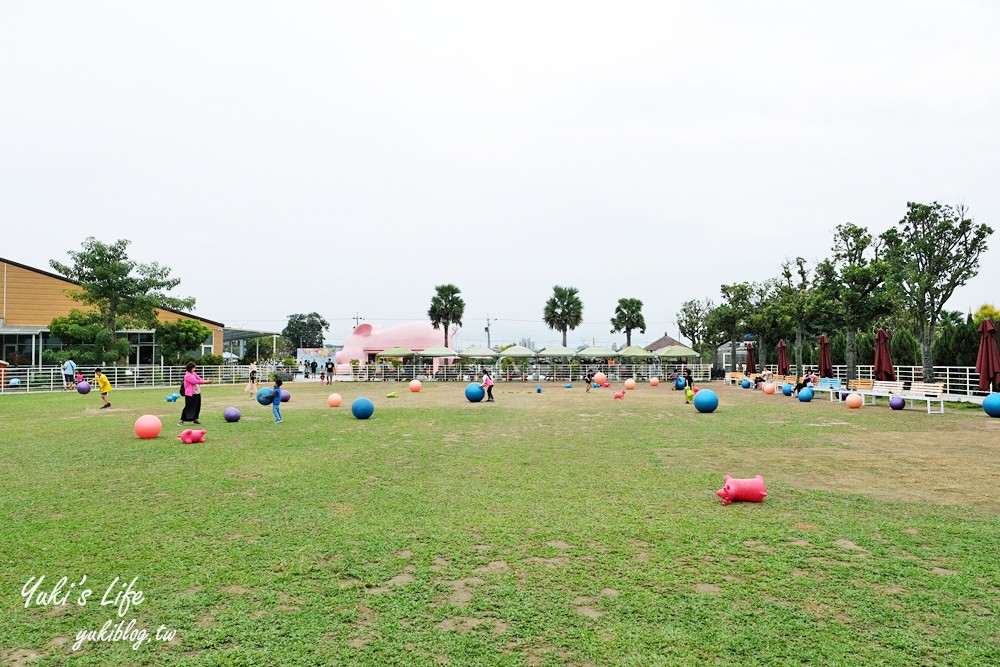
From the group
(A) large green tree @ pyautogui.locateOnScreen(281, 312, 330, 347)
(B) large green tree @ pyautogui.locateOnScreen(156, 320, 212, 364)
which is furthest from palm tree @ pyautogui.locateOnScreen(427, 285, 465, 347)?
(A) large green tree @ pyautogui.locateOnScreen(281, 312, 330, 347)

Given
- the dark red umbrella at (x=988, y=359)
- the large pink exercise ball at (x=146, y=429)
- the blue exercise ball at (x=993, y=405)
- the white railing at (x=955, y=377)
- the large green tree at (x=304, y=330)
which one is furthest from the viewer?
the large green tree at (x=304, y=330)

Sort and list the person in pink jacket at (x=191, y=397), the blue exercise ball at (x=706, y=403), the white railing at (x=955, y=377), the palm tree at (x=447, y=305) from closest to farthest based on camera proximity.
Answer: the person in pink jacket at (x=191, y=397) → the blue exercise ball at (x=706, y=403) → the white railing at (x=955, y=377) → the palm tree at (x=447, y=305)

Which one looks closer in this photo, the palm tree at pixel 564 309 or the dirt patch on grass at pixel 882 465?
the dirt patch on grass at pixel 882 465

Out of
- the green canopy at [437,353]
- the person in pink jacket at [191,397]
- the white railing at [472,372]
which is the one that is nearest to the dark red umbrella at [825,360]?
the white railing at [472,372]

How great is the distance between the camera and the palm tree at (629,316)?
203 ft

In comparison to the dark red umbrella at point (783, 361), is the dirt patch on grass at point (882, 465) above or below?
below

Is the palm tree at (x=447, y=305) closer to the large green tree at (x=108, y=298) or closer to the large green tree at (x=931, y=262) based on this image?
the large green tree at (x=108, y=298)

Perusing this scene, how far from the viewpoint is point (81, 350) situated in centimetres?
3562

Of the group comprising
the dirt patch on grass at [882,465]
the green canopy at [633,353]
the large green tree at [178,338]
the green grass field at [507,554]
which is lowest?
the dirt patch on grass at [882,465]

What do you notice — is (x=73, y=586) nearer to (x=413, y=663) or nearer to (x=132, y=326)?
(x=413, y=663)

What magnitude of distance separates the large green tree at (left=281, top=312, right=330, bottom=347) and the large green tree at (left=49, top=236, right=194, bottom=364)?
284 ft

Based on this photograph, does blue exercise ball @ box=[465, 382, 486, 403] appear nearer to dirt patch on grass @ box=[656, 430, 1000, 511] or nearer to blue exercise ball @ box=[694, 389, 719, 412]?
blue exercise ball @ box=[694, 389, 719, 412]

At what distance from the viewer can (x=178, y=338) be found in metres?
42.8

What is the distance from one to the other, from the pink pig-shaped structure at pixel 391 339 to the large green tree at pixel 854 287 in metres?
39.4
